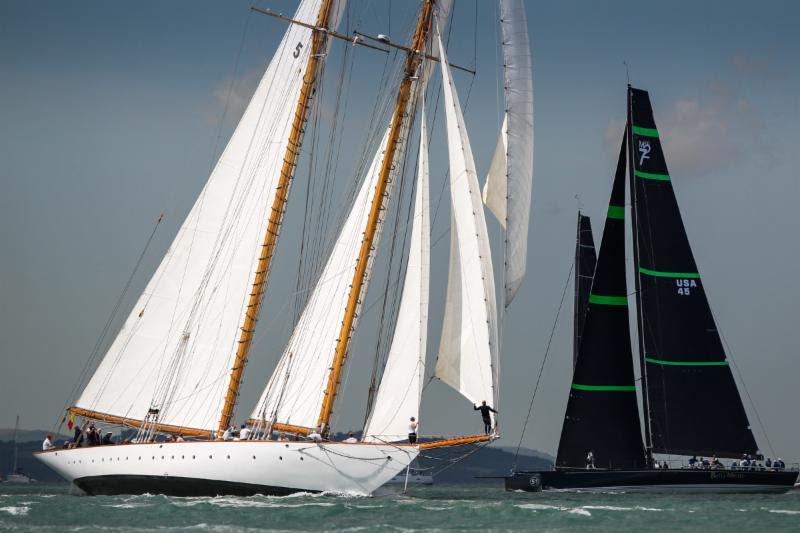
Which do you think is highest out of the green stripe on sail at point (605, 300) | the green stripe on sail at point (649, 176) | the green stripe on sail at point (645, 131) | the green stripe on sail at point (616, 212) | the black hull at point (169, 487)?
the green stripe on sail at point (645, 131)

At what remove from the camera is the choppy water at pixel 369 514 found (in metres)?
36.1

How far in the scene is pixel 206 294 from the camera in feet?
160

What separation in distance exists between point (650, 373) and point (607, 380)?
8.47 feet

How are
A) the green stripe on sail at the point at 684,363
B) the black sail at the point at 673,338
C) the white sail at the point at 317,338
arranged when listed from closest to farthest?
the white sail at the point at 317,338 < the black sail at the point at 673,338 < the green stripe on sail at the point at 684,363

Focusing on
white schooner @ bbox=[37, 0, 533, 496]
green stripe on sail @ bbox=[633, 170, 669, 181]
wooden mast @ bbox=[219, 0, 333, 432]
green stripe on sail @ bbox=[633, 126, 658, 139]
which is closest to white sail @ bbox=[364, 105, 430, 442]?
white schooner @ bbox=[37, 0, 533, 496]

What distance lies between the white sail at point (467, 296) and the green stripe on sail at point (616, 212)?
1439 centimetres

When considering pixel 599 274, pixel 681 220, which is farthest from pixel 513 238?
pixel 681 220

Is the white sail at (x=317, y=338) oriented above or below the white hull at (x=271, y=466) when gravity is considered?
above

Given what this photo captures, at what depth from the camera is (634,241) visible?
57.6 m

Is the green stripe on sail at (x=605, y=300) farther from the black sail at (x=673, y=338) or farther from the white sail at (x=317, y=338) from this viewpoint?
the white sail at (x=317, y=338)

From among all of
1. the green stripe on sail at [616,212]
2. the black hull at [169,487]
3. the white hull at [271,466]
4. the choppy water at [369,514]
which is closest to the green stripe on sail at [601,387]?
the choppy water at [369,514]

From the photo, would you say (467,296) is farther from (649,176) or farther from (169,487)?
(649,176)

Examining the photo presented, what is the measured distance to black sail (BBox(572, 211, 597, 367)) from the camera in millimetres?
65625

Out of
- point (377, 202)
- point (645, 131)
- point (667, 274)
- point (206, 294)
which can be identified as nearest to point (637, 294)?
point (667, 274)
